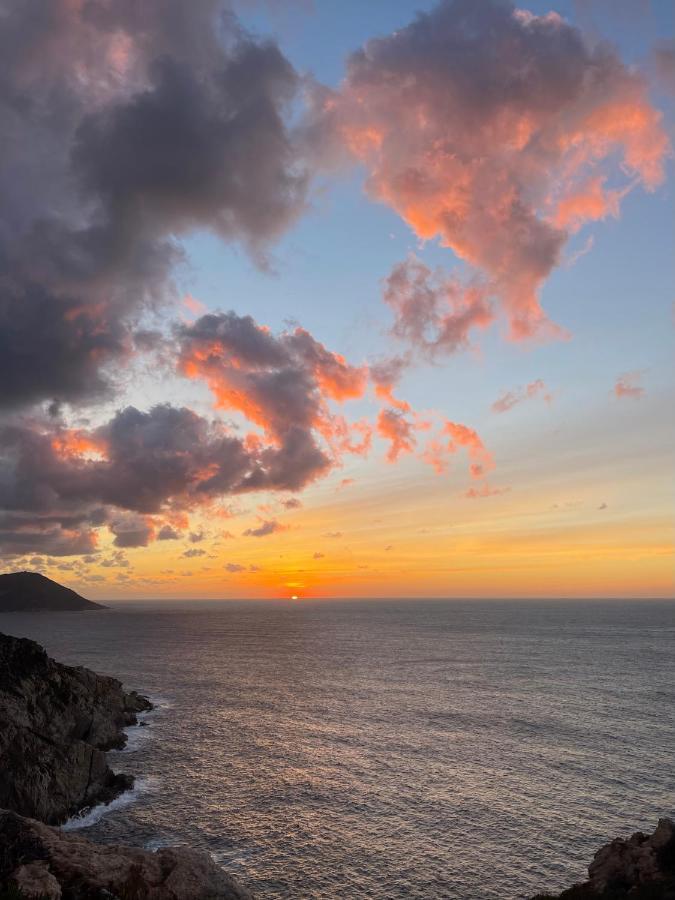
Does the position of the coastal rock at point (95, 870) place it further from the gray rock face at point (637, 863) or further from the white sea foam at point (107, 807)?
the white sea foam at point (107, 807)

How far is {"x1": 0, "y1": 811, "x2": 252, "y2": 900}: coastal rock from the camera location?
2128 cm

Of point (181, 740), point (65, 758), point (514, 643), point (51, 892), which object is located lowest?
point (514, 643)

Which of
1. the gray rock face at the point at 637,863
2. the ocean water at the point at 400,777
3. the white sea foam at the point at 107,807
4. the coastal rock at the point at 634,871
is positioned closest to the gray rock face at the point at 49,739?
the white sea foam at the point at 107,807

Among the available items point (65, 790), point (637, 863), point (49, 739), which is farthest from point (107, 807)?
point (637, 863)

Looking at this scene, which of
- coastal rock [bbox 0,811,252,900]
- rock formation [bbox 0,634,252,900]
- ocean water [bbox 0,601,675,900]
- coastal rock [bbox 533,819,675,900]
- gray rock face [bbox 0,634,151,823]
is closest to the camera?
coastal rock [bbox 0,811,252,900]

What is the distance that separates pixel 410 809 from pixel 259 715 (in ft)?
131

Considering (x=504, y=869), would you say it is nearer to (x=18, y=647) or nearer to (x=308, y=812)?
(x=308, y=812)

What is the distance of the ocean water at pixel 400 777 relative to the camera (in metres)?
40.3

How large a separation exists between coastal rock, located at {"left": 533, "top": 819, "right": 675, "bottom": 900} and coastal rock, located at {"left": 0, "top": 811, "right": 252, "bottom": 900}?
59.7ft

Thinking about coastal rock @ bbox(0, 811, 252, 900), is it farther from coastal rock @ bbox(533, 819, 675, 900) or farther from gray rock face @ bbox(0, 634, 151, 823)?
gray rock face @ bbox(0, 634, 151, 823)

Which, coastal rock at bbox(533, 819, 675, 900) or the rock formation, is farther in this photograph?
coastal rock at bbox(533, 819, 675, 900)

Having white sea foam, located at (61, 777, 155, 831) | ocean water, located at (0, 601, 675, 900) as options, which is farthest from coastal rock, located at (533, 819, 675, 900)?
white sea foam, located at (61, 777, 155, 831)

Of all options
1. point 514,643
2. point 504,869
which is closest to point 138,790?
point 504,869

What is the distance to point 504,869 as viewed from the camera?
39.6 meters
